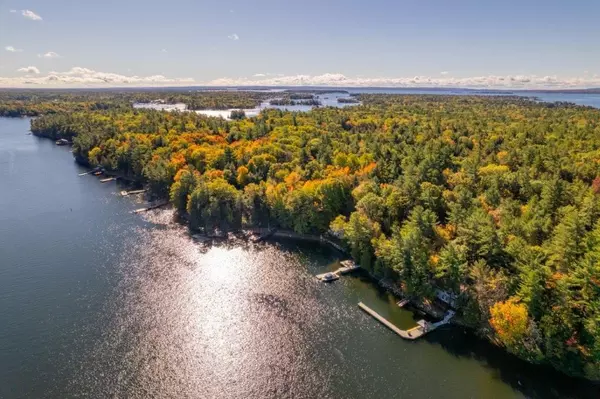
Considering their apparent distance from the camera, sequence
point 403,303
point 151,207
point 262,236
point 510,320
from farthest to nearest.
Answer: point 151,207, point 262,236, point 403,303, point 510,320

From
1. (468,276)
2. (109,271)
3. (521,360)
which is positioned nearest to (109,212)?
(109,271)

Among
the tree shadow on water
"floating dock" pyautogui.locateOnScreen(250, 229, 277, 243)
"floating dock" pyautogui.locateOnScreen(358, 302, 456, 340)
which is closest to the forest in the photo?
the tree shadow on water

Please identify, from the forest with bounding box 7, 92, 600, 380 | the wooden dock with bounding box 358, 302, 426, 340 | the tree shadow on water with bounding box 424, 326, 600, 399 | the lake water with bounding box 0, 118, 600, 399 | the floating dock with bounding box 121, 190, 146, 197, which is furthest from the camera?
the floating dock with bounding box 121, 190, 146, 197

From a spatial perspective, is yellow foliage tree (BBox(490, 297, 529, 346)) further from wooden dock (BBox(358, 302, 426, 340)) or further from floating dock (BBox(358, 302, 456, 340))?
wooden dock (BBox(358, 302, 426, 340))

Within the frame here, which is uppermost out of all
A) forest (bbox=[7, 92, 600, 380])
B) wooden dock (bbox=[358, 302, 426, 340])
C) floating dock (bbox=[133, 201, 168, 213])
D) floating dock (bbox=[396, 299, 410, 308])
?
forest (bbox=[7, 92, 600, 380])

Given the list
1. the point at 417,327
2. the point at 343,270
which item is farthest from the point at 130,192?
the point at 417,327

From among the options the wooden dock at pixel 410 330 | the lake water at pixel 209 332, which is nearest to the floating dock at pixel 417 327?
the wooden dock at pixel 410 330

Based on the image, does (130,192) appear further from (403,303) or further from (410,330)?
(410,330)
